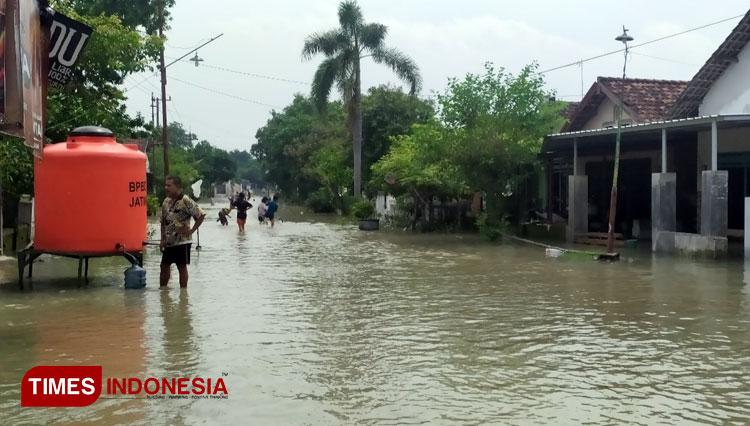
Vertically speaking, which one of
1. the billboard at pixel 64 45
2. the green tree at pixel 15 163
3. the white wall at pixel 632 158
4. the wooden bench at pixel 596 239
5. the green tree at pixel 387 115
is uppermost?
the green tree at pixel 387 115

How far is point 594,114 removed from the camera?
2962 cm

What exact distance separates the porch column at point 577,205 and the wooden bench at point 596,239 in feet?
1.00

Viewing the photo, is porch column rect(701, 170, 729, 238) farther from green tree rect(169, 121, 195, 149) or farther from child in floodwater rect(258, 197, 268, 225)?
green tree rect(169, 121, 195, 149)

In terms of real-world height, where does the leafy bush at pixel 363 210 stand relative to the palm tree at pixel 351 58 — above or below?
below

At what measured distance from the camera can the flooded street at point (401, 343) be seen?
5.64 metres

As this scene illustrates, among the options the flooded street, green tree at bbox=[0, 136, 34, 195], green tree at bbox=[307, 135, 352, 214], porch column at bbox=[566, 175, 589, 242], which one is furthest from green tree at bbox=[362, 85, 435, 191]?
the flooded street

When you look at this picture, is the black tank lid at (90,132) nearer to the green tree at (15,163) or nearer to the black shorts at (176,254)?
the black shorts at (176,254)

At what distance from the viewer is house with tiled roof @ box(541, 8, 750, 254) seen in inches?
699

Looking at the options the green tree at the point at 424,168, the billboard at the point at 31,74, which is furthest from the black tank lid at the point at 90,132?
the green tree at the point at 424,168

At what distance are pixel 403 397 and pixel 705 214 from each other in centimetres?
1387

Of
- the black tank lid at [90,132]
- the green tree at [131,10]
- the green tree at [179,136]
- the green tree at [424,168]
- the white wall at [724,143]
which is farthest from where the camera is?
the green tree at [179,136]

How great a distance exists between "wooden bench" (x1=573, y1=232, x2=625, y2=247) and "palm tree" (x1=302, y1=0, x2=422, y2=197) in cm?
1795

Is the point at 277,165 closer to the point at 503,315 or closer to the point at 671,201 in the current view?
the point at 671,201

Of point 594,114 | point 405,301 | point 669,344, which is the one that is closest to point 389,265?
point 405,301
